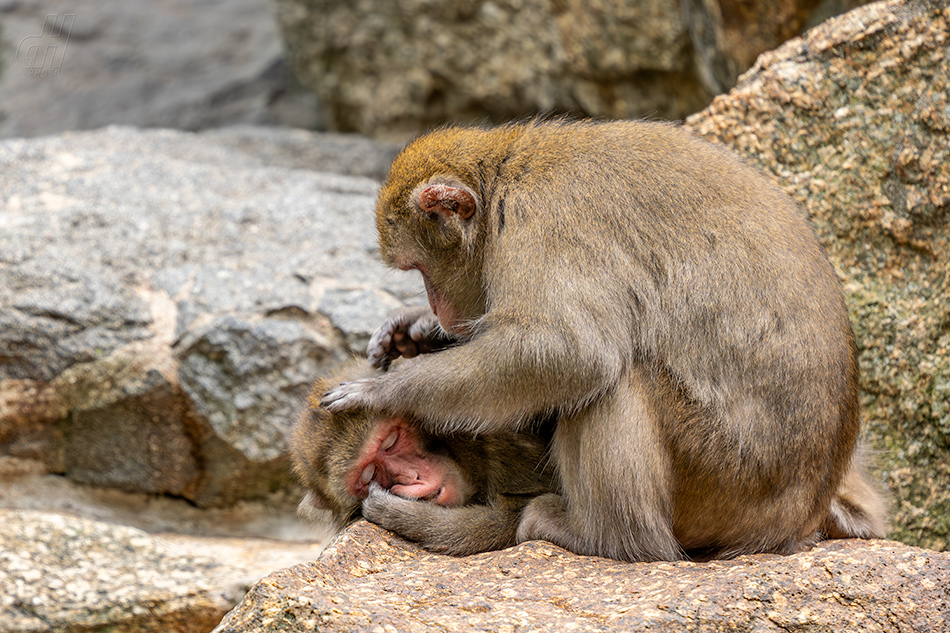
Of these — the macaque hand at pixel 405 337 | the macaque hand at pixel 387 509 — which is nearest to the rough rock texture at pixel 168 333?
the macaque hand at pixel 405 337

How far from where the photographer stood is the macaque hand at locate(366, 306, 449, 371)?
4547mm

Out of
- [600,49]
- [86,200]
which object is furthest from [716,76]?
[86,200]

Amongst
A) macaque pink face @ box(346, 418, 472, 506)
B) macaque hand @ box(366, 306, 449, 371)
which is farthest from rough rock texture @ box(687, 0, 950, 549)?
macaque pink face @ box(346, 418, 472, 506)

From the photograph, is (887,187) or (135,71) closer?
(887,187)

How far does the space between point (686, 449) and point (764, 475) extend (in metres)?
0.28

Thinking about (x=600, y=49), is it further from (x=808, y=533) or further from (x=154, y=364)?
(x=808, y=533)

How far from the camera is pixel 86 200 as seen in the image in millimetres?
6340

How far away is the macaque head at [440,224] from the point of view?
391 centimetres

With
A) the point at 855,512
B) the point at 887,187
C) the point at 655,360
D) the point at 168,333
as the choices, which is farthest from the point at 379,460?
the point at 887,187

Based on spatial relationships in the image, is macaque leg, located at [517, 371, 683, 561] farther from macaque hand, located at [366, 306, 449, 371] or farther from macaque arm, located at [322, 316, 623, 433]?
macaque hand, located at [366, 306, 449, 371]

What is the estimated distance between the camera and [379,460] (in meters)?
4.01

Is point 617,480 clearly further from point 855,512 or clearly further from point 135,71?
point 135,71

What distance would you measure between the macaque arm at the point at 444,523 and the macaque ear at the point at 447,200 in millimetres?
1085

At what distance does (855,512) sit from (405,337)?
1990 millimetres
